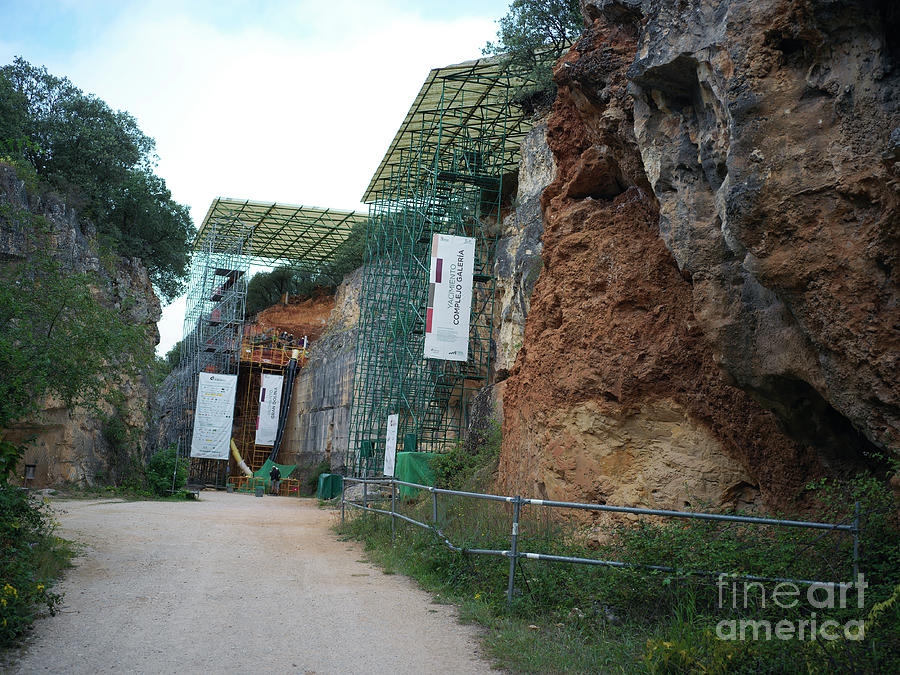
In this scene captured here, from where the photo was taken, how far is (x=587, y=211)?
896 centimetres

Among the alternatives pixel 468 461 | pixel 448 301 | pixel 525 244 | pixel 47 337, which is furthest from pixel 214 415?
pixel 47 337

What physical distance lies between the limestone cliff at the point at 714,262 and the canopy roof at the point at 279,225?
30652 mm

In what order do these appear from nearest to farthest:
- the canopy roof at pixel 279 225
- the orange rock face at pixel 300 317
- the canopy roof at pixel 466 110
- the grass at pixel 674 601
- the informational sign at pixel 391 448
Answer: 1. the grass at pixel 674 601
2. the informational sign at pixel 391 448
3. the canopy roof at pixel 466 110
4. the canopy roof at pixel 279 225
5. the orange rock face at pixel 300 317

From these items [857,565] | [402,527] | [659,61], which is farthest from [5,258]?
[857,565]

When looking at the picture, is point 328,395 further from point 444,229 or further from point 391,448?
point 391,448

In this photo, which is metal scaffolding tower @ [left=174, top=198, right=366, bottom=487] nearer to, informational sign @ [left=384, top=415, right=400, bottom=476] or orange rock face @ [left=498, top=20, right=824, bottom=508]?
informational sign @ [left=384, top=415, right=400, bottom=476]

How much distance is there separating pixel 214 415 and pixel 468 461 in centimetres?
1515

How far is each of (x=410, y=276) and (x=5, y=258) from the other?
13358mm

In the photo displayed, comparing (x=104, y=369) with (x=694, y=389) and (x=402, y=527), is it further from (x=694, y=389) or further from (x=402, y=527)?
(x=694, y=389)

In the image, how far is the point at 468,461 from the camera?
16.2 meters

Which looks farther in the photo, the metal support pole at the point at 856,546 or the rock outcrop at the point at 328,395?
the rock outcrop at the point at 328,395

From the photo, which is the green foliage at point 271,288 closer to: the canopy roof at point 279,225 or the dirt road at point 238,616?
the canopy roof at point 279,225

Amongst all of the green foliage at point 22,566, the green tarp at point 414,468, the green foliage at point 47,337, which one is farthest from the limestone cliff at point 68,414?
the green foliage at point 22,566

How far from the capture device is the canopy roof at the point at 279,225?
1508 inches
